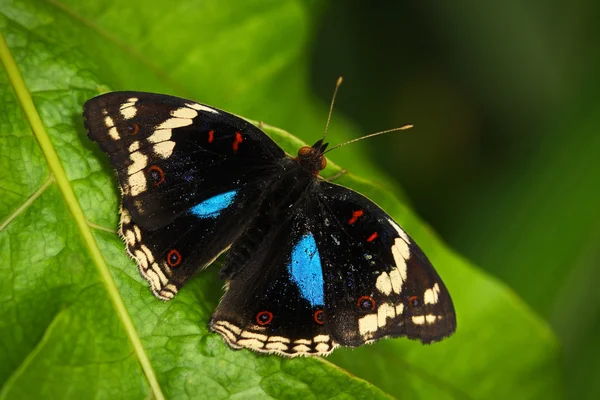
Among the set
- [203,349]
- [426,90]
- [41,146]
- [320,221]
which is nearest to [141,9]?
[41,146]

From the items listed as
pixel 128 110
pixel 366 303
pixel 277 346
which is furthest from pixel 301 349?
pixel 128 110

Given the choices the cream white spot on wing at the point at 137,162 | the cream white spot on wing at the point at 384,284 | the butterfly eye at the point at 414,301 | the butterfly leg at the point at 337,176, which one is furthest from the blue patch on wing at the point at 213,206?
the butterfly eye at the point at 414,301

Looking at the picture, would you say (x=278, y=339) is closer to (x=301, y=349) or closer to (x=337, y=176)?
(x=301, y=349)

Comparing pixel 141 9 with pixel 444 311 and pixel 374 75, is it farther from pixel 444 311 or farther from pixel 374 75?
pixel 374 75

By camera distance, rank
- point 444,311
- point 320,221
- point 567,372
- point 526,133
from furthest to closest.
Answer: point 526,133
point 567,372
point 320,221
point 444,311

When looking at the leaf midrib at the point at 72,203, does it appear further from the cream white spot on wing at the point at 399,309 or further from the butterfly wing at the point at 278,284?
the cream white spot on wing at the point at 399,309

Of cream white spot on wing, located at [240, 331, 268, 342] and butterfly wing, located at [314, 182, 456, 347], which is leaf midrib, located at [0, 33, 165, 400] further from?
butterfly wing, located at [314, 182, 456, 347]

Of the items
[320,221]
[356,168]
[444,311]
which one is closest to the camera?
[444,311]

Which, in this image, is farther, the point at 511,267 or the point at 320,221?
the point at 511,267
